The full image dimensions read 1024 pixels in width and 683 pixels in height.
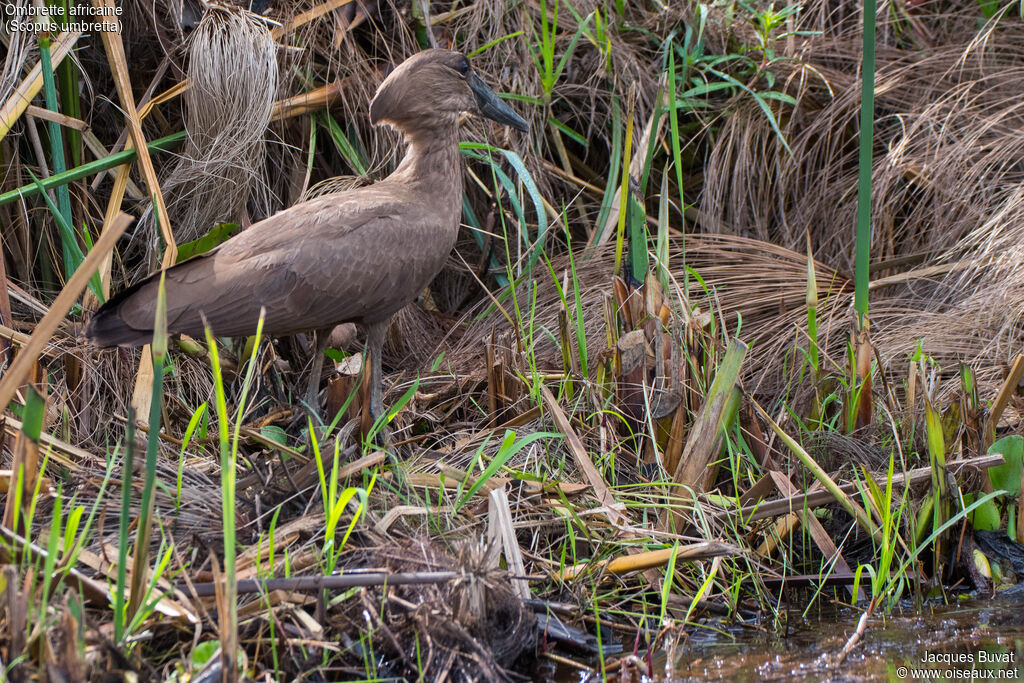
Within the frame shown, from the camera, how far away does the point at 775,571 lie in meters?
2.68

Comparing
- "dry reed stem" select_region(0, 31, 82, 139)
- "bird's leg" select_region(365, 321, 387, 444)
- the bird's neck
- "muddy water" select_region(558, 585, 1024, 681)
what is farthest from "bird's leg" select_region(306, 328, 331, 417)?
"muddy water" select_region(558, 585, 1024, 681)

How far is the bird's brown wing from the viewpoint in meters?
3.01

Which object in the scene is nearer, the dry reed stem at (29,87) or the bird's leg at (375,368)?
the bird's leg at (375,368)

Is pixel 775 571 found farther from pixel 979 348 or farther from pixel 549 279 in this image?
pixel 549 279

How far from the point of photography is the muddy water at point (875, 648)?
2.21 metres

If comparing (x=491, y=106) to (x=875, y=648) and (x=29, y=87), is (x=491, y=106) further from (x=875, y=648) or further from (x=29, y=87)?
(x=875, y=648)

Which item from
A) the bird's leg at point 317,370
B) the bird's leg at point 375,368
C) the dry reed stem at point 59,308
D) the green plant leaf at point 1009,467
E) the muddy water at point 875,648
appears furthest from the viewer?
the bird's leg at point 317,370

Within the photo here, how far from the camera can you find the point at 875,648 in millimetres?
2334

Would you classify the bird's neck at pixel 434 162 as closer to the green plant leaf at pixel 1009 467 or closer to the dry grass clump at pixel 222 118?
the dry grass clump at pixel 222 118

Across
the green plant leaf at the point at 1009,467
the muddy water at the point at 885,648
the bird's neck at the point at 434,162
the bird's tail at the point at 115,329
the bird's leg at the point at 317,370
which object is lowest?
the muddy water at the point at 885,648

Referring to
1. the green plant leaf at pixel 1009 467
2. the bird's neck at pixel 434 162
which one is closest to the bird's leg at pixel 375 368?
the bird's neck at pixel 434 162

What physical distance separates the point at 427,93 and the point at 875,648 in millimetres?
2284

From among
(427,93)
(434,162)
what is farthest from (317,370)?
(427,93)

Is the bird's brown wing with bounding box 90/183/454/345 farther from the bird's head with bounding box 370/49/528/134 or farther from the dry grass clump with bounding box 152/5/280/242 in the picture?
the dry grass clump with bounding box 152/5/280/242
